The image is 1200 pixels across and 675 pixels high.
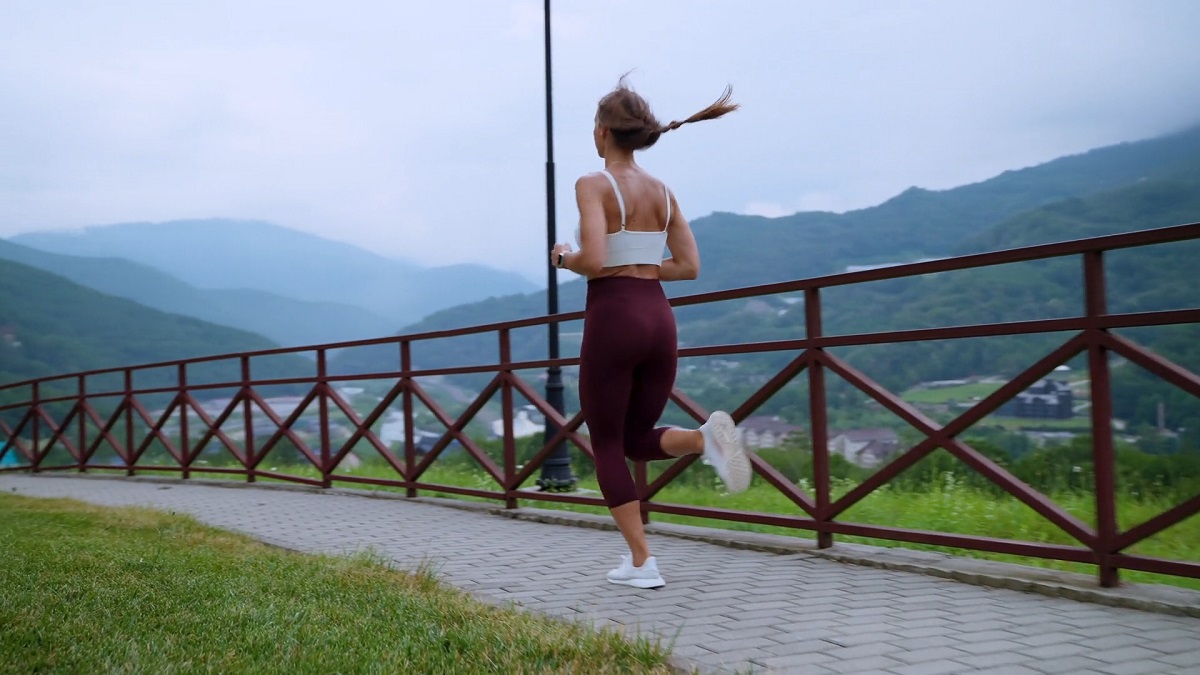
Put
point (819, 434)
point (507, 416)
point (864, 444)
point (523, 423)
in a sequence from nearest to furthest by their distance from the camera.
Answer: point (819, 434) < point (864, 444) < point (507, 416) < point (523, 423)

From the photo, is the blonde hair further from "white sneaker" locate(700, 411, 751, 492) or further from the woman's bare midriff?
"white sneaker" locate(700, 411, 751, 492)

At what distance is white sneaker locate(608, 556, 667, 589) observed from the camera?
4384 mm

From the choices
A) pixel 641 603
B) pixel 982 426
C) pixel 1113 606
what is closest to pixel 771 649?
pixel 641 603

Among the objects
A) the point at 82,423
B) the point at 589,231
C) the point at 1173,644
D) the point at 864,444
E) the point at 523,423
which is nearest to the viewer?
the point at 1173,644

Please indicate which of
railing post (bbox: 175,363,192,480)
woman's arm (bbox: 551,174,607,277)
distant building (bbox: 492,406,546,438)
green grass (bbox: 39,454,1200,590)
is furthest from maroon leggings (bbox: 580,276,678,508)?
railing post (bbox: 175,363,192,480)

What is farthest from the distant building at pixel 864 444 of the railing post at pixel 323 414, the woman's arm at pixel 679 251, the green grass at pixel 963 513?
the railing post at pixel 323 414

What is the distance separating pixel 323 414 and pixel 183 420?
10.1ft

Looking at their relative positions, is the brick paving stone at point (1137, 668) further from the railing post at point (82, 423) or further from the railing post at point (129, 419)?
the railing post at point (82, 423)

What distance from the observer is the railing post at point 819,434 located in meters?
5.14

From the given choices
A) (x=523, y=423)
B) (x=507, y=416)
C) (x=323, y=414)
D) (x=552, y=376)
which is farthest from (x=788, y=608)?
(x=323, y=414)

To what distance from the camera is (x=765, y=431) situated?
6539mm

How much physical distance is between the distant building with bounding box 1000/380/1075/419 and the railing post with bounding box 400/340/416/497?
15.4 ft

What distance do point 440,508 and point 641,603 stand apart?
391 cm

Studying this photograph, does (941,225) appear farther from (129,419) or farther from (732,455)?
(732,455)
